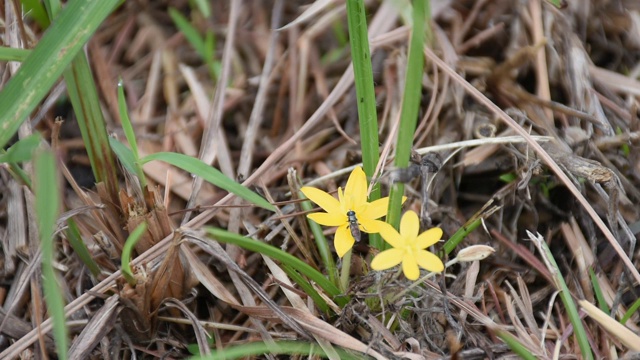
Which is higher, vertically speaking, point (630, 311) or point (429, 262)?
point (429, 262)

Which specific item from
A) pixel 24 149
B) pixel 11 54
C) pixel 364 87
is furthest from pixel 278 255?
pixel 11 54

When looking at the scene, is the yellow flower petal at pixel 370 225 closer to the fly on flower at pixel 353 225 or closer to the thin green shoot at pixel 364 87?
the fly on flower at pixel 353 225

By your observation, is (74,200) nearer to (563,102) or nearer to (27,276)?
(27,276)

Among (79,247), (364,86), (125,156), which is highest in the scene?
(364,86)

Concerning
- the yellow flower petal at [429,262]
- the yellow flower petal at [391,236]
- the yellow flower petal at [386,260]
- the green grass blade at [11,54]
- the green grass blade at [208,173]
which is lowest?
the yellow flower petal at [429,262]

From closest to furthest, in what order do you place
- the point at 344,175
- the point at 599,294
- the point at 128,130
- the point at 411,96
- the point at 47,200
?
1. the point at 47,200
2. the point at 411,96
3. the point at 128,130
4. the point at 599,294
5. the point at 344,175

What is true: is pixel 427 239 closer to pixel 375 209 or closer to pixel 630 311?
pixel 375 209

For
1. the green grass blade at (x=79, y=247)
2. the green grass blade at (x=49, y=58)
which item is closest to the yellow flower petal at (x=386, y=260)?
the green grass blade at (x=49, y=58)
